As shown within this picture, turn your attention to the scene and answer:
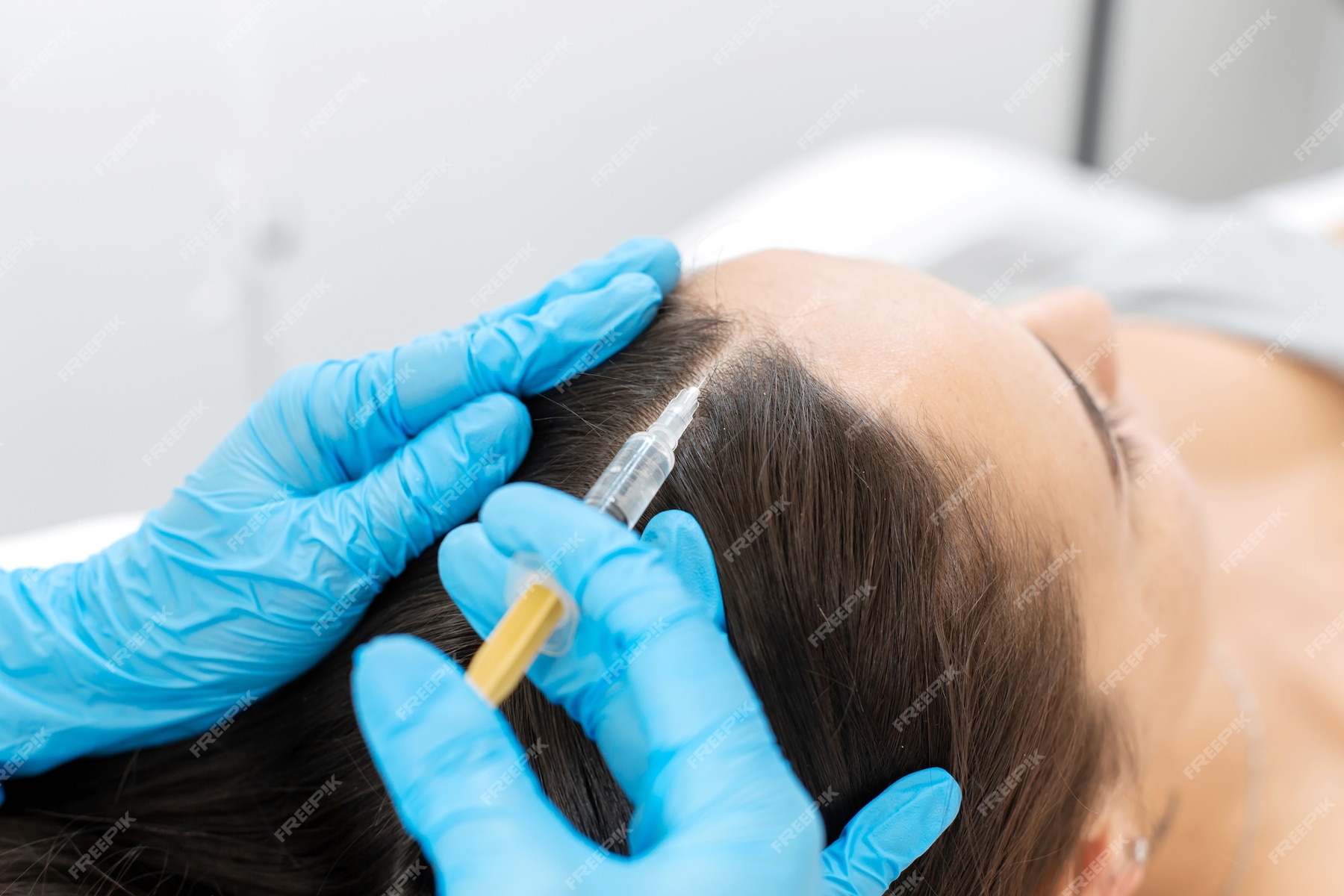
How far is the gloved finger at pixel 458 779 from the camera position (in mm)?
433

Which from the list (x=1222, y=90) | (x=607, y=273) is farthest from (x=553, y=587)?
(x=1222, y=90)

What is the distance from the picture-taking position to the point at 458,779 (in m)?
0.44

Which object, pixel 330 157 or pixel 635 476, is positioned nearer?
pixel 635 476

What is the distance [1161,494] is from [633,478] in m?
0.52

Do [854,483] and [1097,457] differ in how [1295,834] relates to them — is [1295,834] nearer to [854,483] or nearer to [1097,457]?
[1097,457]

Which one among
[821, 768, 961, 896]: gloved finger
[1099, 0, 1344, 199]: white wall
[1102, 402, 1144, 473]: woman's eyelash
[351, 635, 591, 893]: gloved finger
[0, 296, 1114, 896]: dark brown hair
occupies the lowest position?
[1099, 0, 1344, 199]: white wall

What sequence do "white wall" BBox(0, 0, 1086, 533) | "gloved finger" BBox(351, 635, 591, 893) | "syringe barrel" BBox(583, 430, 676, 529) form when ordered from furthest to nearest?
"white wall" BBox(0, 0, 1086, 533) < "syringe barrel" BBox(583, 430, 676, 529) < "gloved finger" BBox(351, 635, 591, 893)

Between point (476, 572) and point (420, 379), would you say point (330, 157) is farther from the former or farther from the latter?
point (476, 572)

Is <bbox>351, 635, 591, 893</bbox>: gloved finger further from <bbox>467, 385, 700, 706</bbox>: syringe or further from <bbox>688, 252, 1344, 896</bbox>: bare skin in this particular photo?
<bbox>688, 252, 1344, 896</bbox>: bare skin

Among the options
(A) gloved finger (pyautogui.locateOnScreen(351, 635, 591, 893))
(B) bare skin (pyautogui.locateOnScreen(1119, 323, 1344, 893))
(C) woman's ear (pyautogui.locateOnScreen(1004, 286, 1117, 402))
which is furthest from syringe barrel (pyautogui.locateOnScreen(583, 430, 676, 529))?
(B) bare skin (pyautogui.locateOnScreen(1119, 323, 1344, 893))

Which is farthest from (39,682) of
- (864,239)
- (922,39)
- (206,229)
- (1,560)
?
(922,39)

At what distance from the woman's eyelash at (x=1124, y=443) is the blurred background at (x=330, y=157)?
1.20 m

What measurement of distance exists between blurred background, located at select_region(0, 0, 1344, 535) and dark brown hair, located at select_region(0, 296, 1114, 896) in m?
1.08

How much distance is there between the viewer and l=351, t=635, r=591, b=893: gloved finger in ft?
1.42
